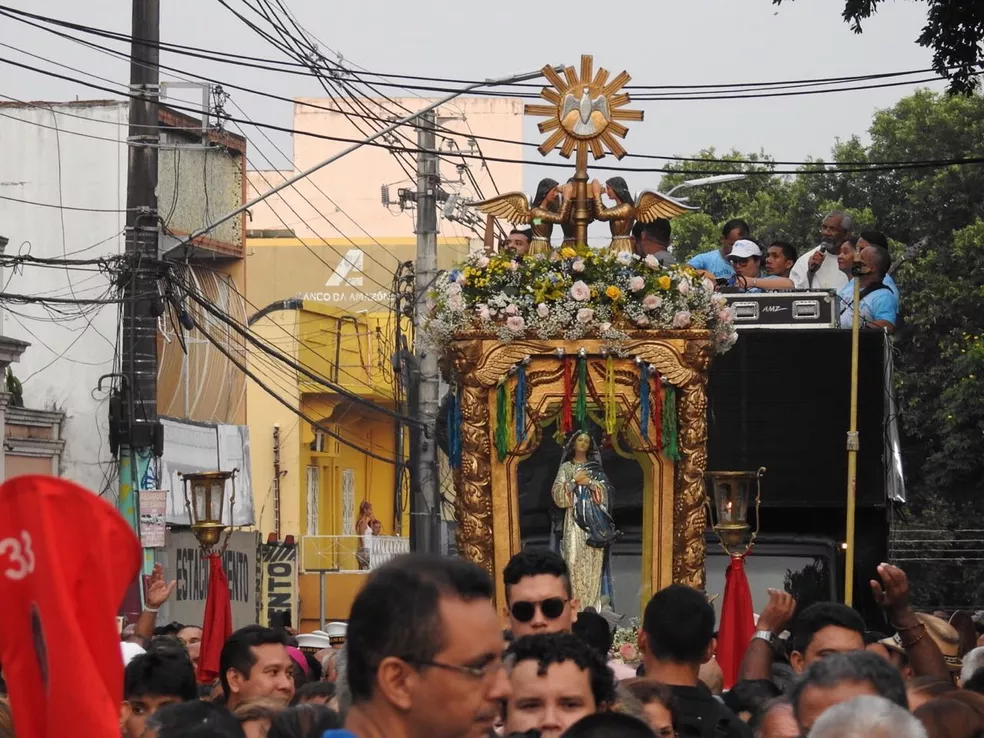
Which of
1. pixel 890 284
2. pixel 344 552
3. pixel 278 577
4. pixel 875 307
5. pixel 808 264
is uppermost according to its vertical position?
pixel 808 264

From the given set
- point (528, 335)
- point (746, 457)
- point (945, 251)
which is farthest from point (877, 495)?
point (945, 251)

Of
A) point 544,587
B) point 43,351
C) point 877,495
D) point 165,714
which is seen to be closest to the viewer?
point 165,714

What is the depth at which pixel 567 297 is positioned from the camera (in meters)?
11.9

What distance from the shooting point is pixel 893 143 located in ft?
127

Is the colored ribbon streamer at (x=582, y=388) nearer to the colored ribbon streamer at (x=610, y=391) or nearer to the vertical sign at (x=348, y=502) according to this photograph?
the colored ribbon streamer at (x=610, y=391)

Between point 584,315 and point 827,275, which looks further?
point 827,275

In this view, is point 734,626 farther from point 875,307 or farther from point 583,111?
point 875,307

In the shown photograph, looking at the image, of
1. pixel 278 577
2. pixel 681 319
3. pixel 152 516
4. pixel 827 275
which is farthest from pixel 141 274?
pixel 278 577

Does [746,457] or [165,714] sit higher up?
[746,457]

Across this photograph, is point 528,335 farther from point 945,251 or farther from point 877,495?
point 945,251

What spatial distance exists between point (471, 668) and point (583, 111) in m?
9.39

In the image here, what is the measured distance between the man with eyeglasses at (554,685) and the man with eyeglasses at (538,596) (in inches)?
64.0

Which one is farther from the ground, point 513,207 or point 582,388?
point 513,207

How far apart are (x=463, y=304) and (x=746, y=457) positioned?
3002 mm
